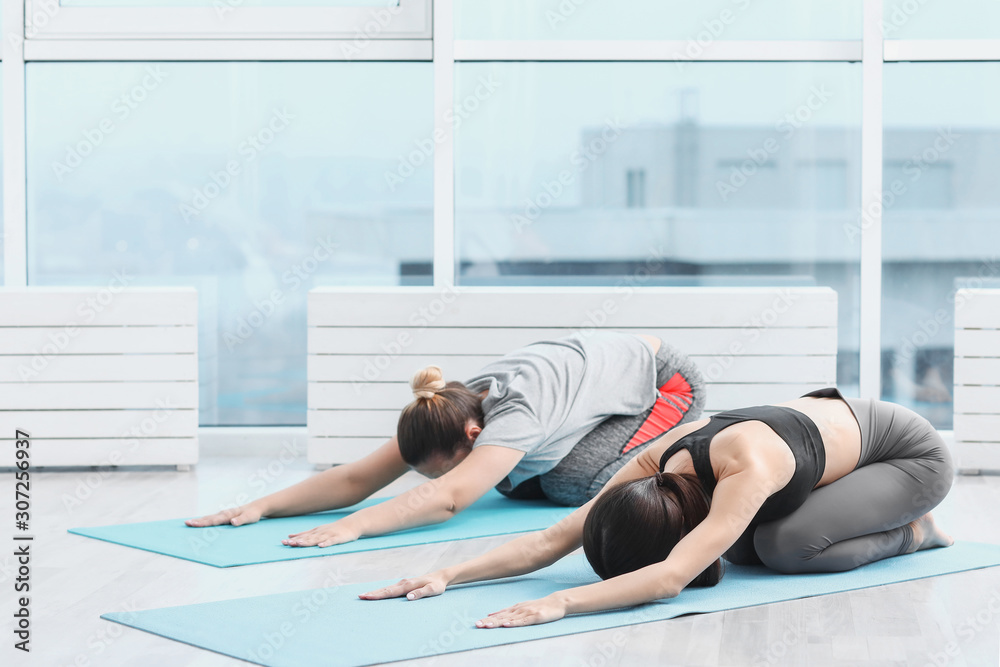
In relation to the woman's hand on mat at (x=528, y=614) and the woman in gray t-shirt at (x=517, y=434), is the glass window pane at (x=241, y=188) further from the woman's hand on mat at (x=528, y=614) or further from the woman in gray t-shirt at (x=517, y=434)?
the woman's hand on mat at (x=528, y=614)

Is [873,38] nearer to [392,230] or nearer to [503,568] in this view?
[392,230]

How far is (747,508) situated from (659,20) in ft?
9.72

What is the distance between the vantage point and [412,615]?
6.79 ft

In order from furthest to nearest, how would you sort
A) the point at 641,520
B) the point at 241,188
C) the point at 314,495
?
the point at 241,188
the point at 314,495
the point at 641,520

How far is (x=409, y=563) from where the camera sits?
258cm

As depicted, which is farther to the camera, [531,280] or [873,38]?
[531,280]

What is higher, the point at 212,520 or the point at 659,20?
the point at 659,20

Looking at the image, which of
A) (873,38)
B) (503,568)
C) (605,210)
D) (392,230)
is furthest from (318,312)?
(873,38)

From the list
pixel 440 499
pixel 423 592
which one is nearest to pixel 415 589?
pixel 423 592

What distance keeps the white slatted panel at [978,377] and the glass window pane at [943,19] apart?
1.19 meters

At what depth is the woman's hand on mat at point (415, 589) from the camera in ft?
7.10

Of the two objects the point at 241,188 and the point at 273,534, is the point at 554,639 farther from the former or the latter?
the point at 241,188

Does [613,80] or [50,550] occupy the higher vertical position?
[613,80]

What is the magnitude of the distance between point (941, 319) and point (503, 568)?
117 inches
